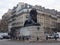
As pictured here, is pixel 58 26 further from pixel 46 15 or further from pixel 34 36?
pixel 34 36

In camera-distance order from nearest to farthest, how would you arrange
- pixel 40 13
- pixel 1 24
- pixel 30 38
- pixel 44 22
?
1. pixel 30 38
2. pixel 40 13
3. pixel 44 22
4. pixel 1 24

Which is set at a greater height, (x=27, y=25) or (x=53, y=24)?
(x=27, y=25)

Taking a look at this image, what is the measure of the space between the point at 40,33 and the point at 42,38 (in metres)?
0.87

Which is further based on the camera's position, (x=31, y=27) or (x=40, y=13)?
(x=40, y=13)

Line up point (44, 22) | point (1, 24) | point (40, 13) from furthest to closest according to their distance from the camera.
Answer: point (1, 24) < point (44, 22) < point (40, 13)

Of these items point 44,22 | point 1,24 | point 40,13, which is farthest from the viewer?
point 1,24

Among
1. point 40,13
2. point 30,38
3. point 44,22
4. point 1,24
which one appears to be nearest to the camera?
point 30,38

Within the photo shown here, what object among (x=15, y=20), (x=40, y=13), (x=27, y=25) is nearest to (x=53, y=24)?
(x=40, y=13)

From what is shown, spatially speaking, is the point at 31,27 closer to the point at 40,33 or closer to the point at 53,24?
the point at 40,33

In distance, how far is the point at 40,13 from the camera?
95875 millimetres

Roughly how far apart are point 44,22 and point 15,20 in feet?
60.0

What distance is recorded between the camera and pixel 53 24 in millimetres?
106625

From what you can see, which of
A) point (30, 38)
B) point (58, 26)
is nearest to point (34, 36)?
point (30, 38)

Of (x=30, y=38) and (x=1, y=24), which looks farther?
(x=1, y=24)
